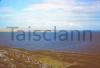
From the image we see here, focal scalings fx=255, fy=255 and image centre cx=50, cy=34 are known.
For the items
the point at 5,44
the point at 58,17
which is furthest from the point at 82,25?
the point at 5,44

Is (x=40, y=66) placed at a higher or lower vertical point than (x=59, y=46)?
lower

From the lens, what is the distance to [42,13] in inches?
103

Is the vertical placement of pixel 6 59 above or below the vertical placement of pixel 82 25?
below

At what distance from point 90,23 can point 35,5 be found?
59 cm

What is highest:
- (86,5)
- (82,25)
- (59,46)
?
(86,5)

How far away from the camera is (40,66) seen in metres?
2.54

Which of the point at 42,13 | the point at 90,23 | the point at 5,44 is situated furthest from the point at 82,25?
the point at 5,44

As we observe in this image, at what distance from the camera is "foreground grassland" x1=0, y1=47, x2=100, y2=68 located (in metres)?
2.50

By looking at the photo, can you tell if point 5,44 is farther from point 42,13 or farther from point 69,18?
point 69,18

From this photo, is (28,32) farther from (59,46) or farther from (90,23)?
(90,23)

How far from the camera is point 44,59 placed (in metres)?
2.55

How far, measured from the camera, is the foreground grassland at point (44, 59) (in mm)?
2496

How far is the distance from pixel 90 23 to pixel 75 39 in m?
0.22

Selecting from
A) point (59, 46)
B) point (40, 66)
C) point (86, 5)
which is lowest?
point (40, 66)
